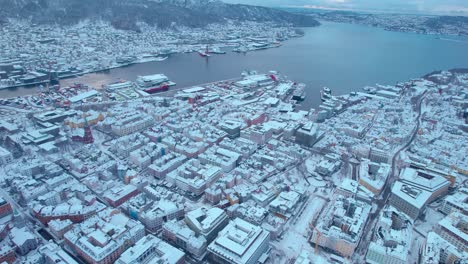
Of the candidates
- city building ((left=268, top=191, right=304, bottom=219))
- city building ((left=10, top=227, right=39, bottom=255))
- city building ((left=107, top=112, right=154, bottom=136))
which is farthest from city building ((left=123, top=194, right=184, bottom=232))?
city building ((left=107, top=112, right=154, bottom=136))

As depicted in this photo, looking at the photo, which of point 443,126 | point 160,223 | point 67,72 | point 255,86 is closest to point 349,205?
→ point 160,223

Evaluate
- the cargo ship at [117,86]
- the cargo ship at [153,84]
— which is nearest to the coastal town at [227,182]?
the cargo ship at [117,86]

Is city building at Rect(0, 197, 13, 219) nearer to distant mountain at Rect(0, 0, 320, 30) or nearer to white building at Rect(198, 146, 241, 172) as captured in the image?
white building at Rect(198, 146, 241, 172)

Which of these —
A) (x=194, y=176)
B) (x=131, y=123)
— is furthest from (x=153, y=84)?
(x=194, y=176)

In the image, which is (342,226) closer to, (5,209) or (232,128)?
(232,128)

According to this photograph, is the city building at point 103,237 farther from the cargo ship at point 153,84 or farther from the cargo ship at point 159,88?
the cargo ship at point 153,84
